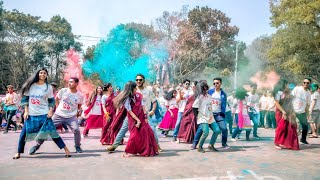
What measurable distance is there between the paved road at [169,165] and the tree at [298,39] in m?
17.1

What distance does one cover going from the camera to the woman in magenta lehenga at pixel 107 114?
9.27 metres

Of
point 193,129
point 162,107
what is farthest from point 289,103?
point 162,107

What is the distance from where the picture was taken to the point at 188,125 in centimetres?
980

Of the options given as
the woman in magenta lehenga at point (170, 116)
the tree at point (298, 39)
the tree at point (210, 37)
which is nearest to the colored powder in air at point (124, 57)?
the tree at point (210, 37)

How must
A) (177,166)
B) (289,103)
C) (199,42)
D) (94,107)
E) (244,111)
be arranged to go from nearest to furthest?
(177,166)
(289,103)
(244,111)
(94,107)
(199,42)

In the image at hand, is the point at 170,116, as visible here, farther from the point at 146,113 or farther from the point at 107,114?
the point at 146,113

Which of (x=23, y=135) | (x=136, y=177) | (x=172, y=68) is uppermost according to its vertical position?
(x=172, y=68)

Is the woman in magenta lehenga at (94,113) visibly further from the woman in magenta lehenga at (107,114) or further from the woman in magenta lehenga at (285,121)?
the woman in magenta lehenga at (285,121)

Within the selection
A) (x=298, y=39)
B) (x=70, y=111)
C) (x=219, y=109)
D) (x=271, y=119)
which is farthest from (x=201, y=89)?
(x=298, y=39)

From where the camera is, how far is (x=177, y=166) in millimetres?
6250

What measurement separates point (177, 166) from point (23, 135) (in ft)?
10.6

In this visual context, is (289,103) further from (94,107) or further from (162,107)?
(162,107)

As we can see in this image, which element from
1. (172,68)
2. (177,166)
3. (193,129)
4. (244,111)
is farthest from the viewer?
(172,68)

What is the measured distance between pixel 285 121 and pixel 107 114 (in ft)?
15.7
